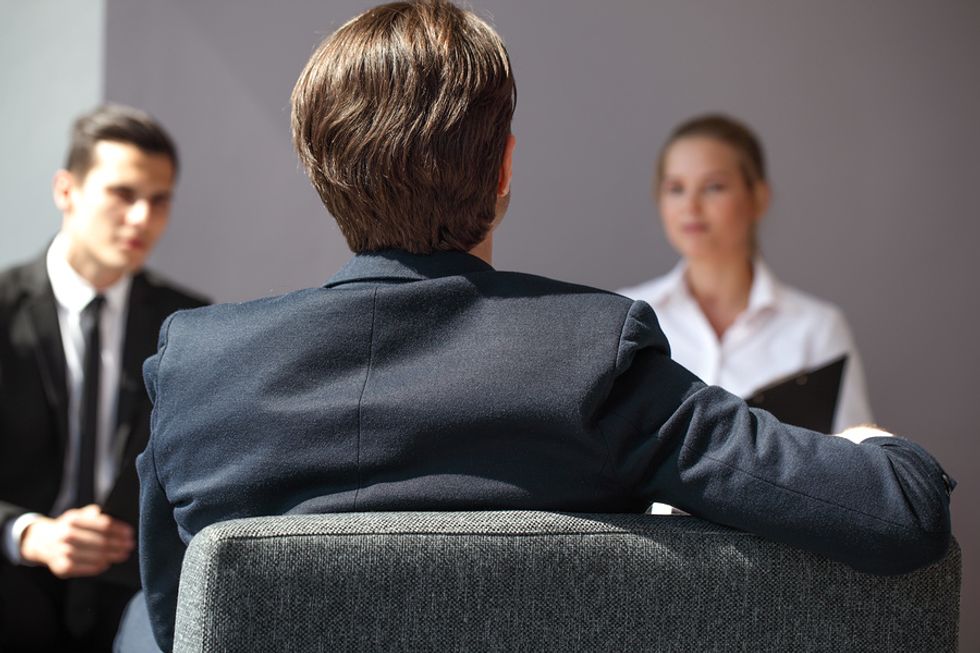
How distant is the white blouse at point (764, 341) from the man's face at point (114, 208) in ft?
5.82

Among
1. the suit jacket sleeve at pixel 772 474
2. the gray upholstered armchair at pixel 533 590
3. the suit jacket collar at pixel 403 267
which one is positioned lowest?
the gray upholstered armchair at pixel 533 590

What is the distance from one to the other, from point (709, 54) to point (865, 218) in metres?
0.94

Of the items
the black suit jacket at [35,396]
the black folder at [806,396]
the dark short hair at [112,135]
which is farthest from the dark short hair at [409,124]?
the dark short hair at [112,135]

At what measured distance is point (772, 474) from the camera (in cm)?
109

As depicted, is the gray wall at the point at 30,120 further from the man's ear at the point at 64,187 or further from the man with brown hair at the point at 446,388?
the man with brown hair at the point at 446,388

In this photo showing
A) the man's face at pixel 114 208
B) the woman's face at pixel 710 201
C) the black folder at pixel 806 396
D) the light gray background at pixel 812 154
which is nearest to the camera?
the black folder at pixel 806 396

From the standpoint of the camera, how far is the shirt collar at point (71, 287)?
3092mm

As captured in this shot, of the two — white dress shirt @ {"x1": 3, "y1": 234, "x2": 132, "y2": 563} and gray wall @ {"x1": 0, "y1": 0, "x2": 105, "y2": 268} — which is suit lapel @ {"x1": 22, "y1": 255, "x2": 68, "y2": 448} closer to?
white dress shirt @ {"x1": 3, "y1": 234, "x2": 132, "y2": 563}

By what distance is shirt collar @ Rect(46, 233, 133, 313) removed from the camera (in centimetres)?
309

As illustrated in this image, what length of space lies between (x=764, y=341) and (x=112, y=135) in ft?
7.55

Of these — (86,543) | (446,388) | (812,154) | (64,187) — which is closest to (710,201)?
(812,154)

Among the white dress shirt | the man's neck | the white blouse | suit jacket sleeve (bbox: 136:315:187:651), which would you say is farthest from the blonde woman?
suit jacket sleeve (bbox: 136:315:187:651)

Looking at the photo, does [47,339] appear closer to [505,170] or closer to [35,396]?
[35,396]

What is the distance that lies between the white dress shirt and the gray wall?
23.4 inches
